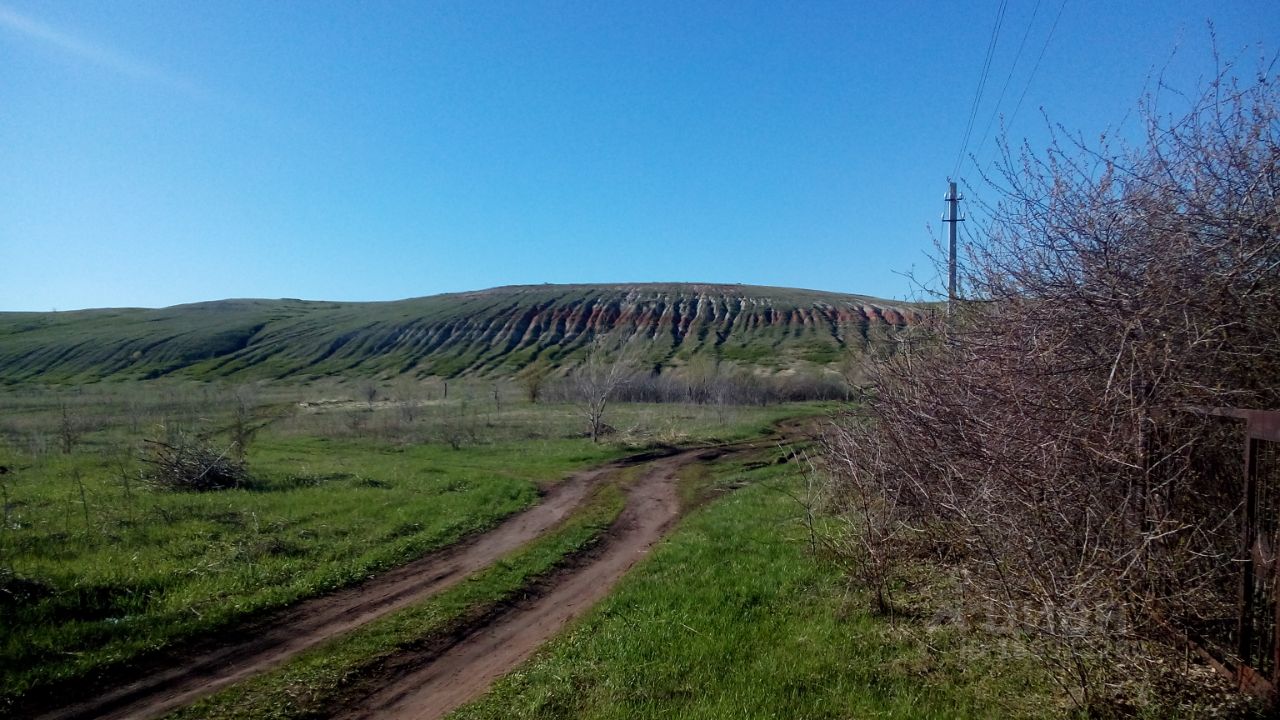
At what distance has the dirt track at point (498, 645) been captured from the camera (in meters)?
5.75

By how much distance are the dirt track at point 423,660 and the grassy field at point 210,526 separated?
1.47 ft

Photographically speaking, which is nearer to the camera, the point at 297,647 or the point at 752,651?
the point at 752,651

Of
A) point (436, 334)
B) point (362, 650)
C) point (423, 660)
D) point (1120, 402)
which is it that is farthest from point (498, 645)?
point (436, 334)

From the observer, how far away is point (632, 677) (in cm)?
576

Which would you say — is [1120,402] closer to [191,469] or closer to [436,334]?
[191,469]

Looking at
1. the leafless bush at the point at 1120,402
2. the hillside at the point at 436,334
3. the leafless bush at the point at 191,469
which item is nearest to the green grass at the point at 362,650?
the leafless bush at the point at 1120,402

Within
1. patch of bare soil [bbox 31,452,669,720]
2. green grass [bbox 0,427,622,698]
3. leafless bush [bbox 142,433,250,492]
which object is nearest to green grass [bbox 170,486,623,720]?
patch of bare soil [bbox 31,452,669,720]

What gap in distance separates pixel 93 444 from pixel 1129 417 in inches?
1138

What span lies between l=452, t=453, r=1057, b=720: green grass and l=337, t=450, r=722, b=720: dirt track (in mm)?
305

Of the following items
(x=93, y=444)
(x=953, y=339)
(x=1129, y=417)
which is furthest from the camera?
(x=93, y=444)

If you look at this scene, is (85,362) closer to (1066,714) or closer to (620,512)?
(620,512)

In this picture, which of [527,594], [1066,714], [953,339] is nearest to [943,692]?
[1066,714]

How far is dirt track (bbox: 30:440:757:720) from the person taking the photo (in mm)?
5750

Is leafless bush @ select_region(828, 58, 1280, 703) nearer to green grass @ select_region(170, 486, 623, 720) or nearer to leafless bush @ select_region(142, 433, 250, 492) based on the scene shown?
green grass @ select_region(170, 486, 623, 720)
